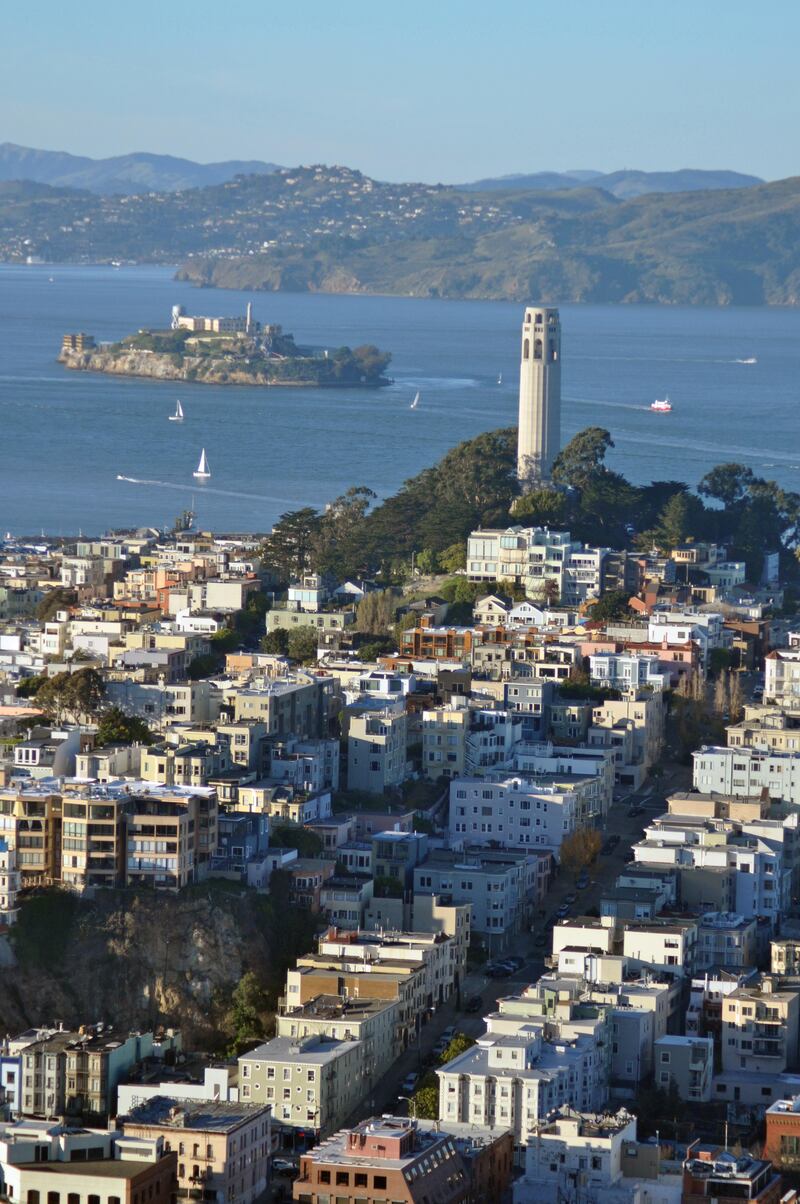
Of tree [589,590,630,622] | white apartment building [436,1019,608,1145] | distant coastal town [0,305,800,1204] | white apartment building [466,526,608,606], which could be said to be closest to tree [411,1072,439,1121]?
distant coastal town [0,305,800,1204]

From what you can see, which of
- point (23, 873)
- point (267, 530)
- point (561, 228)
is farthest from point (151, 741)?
point (561, 228)

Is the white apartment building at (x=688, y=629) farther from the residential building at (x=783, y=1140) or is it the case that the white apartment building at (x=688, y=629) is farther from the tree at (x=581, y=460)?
the residential building at (x=783, y=1140)

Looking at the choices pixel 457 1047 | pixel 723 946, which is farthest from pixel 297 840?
pixel 457 1047

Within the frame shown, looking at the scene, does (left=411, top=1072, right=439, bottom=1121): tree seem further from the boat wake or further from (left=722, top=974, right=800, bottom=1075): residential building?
the boat wake

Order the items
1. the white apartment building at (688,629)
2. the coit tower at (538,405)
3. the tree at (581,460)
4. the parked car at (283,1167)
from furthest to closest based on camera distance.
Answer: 1. the coit tower at (538,405)
2. the tree at (581,460)
3. the white apartment building at (688,629)
4. the parked car at (283,1167)

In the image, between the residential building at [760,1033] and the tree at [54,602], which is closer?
the residential building at [760,1033]

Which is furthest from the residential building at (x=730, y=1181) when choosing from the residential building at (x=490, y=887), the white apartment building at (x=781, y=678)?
the white apartment building at (x=781, y=678)

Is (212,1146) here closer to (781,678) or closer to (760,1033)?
(760,1033)
